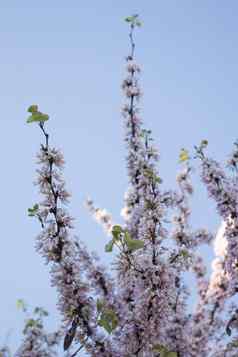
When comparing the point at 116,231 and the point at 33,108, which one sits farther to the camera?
the point at 33,108

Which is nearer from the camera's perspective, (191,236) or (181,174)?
(191,236)

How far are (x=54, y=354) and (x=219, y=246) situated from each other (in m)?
4.45

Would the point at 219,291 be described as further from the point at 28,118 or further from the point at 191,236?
the point at 28,118

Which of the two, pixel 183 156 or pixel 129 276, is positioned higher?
pixel 183 156

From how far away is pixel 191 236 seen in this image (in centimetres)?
821

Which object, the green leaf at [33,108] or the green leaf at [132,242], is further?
the green leaf at [33,108]

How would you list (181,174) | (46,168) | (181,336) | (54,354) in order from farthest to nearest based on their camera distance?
(181,174) → (181,336) → (54,354) → (46,168)

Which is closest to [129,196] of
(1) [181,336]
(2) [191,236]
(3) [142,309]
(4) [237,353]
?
(2) [191,236]

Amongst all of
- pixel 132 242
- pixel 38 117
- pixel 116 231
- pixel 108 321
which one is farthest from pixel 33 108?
pixel 108 321

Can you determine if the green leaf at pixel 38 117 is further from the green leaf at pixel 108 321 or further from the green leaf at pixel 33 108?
the green leaf at pixel 108 321

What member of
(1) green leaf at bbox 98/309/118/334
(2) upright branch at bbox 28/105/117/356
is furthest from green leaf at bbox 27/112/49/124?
(1) green leaf at bbox 98/309/118/334

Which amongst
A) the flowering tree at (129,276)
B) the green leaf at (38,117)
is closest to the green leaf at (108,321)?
the flowering tree at (129,276)

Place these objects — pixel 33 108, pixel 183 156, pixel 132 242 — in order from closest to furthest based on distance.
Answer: pixel 132 242, pixel 33 108, pixel 183 156

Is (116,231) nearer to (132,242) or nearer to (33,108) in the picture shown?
(132,242)
